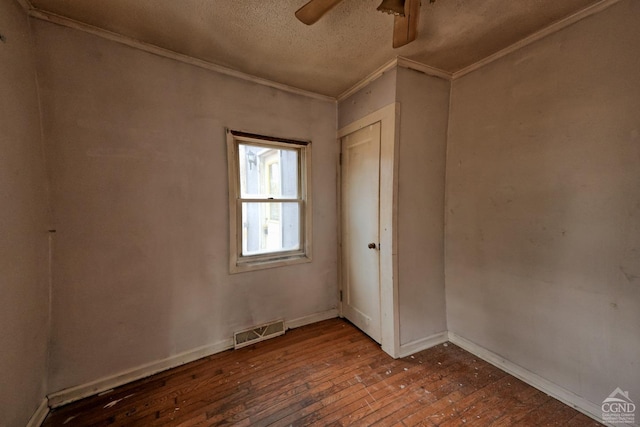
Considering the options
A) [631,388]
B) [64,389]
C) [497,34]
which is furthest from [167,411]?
[497,34]

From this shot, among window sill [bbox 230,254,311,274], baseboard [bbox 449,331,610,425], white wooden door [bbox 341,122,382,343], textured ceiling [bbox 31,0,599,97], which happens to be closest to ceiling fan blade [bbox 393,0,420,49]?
textured ceiling [bbox 31,0,599,97]

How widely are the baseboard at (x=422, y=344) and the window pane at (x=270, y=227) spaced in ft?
4.47

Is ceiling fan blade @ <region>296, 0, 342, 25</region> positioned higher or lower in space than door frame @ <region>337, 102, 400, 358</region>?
higher

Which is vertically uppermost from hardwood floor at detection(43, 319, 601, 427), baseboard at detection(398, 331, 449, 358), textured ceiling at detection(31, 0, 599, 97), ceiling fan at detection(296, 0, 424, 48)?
textured ceiling at detection(31, 0, 599, 97)

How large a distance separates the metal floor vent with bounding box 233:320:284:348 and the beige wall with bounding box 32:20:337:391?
67 mm

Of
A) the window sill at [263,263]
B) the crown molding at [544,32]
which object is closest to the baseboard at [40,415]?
the window sill at [263,263]

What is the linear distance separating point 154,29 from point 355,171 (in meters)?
1.86

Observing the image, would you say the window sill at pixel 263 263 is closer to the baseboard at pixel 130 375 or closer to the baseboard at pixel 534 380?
the baseboard at pixel 130 375

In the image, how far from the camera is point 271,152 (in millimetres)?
2408

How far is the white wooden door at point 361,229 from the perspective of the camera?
2088 mm

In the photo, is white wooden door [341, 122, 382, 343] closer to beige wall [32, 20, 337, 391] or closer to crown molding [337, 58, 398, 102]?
crown molding [337, 58, 398, 102]

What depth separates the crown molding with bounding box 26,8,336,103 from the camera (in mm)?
1424

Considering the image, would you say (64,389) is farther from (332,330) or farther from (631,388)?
(631,388)

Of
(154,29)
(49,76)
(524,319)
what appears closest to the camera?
(49,76)
